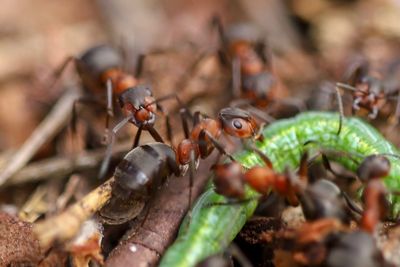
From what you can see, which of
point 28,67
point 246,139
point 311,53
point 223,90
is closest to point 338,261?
point 246,139

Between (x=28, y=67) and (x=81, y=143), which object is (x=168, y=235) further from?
(x=28, y=67)

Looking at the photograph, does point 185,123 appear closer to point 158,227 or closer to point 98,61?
point 158,227

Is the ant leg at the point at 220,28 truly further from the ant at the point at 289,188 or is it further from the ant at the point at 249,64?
the ant at the point at 289,188

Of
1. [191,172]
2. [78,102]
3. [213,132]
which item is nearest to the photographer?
[191,172]

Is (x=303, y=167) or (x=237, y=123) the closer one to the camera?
(x=303, y=167)

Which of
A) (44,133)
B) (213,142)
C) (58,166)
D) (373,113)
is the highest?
(213,142)

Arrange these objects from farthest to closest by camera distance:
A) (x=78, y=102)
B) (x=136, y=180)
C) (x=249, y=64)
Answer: (x=249, y=64)
(x=78, y=102)
(x=136, y=180)

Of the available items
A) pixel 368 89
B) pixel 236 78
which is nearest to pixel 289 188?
pixel 368 89
